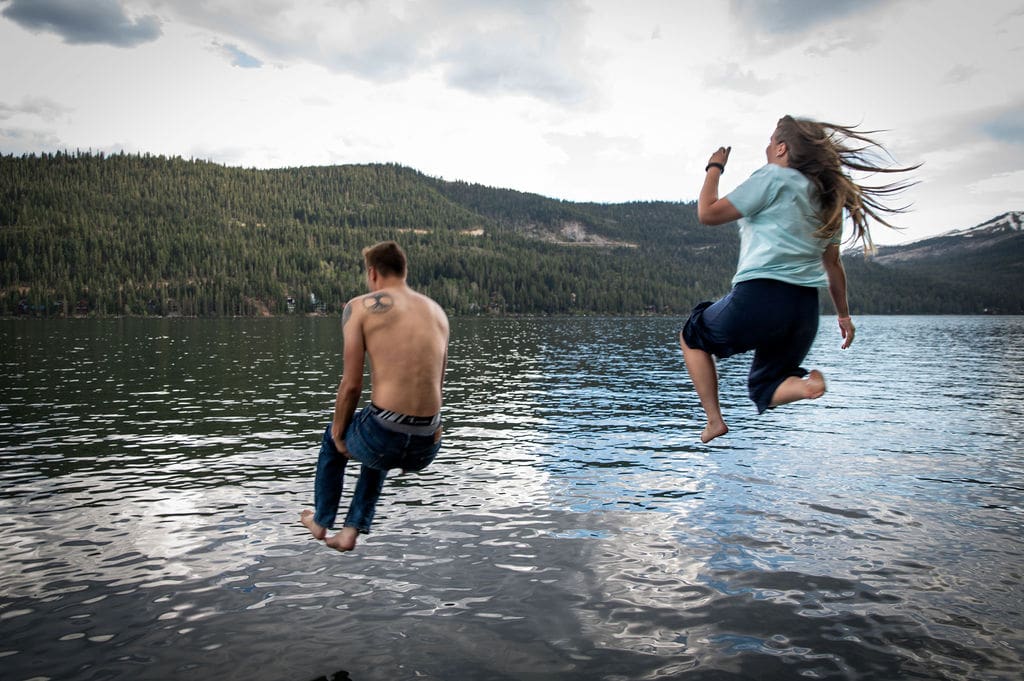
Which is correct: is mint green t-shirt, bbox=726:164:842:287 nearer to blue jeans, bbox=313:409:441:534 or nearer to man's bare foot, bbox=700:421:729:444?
man's bare foot, bbox=700:421:729:444

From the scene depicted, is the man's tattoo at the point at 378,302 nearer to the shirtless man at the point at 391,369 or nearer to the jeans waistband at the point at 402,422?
the shirtless man at the point at 391,369

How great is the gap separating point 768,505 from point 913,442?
11.5 m

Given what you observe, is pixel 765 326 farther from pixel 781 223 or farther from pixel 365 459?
pixel 365 459

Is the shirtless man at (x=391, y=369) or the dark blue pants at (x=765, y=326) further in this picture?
the shirtless man at (x=391, y=369)

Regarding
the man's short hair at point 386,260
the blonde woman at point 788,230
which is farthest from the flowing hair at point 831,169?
the man's short hair at point 386,260

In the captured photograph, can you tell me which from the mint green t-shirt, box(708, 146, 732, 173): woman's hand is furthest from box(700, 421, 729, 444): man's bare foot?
box(708, 146, 732, 173): woman's hand

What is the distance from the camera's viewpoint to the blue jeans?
5.89 m

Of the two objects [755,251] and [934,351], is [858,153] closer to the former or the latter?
[755,251]

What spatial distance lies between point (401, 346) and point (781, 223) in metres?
3.17

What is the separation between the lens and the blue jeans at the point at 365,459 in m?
5.89

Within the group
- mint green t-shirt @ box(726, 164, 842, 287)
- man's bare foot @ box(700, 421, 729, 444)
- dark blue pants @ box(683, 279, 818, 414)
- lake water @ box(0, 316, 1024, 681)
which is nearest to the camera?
mint green t-shirt @ box(726, 164, 842, 287)

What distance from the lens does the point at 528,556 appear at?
10.4 metres

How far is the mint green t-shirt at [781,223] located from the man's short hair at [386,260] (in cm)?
275

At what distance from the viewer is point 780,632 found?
779 centimetres
